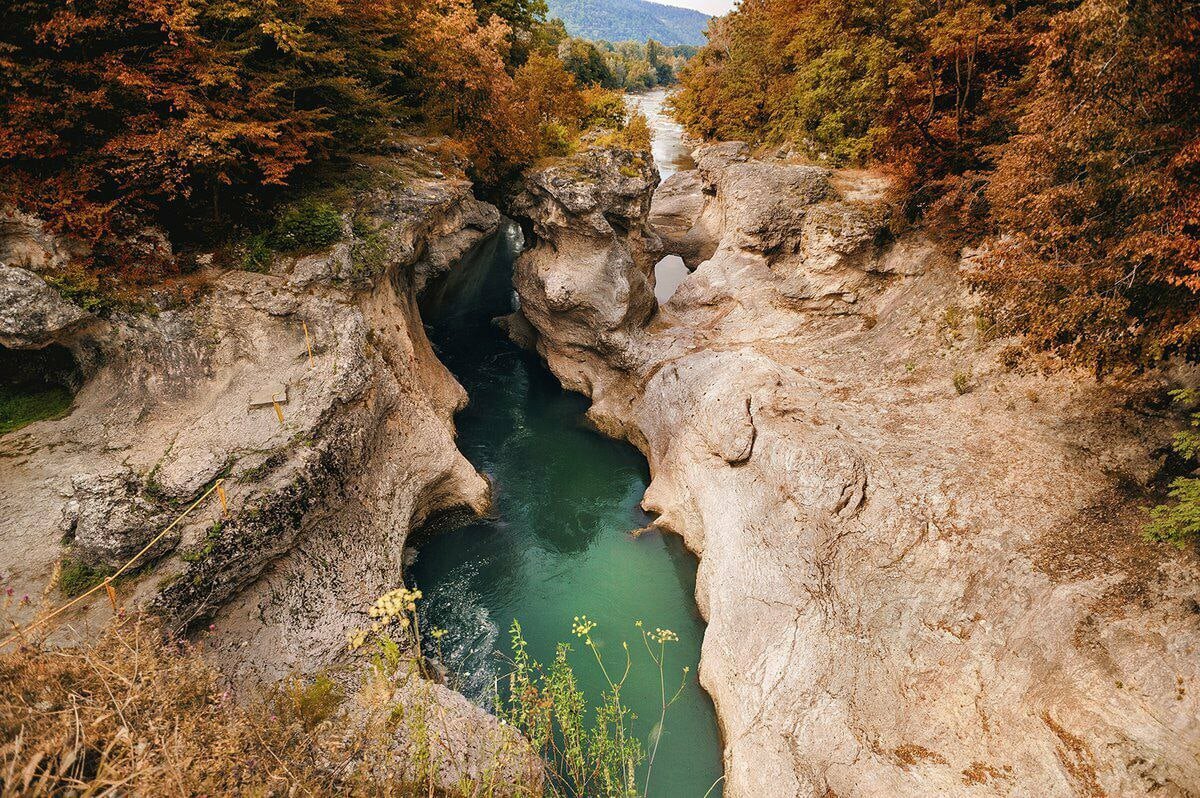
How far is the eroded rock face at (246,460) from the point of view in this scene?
854cm

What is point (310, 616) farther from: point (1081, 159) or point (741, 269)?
point (741, 269)

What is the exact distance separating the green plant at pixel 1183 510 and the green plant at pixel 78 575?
15034mm

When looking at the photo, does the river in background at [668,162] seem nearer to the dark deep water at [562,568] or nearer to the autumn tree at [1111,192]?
the dark deep water at [562,568]

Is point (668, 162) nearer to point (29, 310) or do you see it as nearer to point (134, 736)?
point (29, 310)

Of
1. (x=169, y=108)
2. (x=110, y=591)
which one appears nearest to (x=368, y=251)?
(x=169, y=108)

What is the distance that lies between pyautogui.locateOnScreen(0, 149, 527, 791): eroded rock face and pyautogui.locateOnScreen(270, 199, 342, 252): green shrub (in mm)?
408

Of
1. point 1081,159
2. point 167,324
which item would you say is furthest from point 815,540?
point 167,324

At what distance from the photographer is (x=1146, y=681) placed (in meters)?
6.84

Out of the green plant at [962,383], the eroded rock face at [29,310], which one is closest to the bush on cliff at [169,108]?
the eroded rock face at [29,310]

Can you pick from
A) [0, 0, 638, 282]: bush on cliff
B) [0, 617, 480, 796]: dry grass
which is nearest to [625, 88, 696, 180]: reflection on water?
[0, 0, 638, 282]: bush on cliff

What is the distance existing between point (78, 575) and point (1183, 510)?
1547 centimetres

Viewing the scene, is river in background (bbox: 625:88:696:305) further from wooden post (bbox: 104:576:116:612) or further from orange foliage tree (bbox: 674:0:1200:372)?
wooden post (bbox: 104:576:116:612)

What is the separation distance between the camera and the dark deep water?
36.3 feet

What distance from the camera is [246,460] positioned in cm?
982
